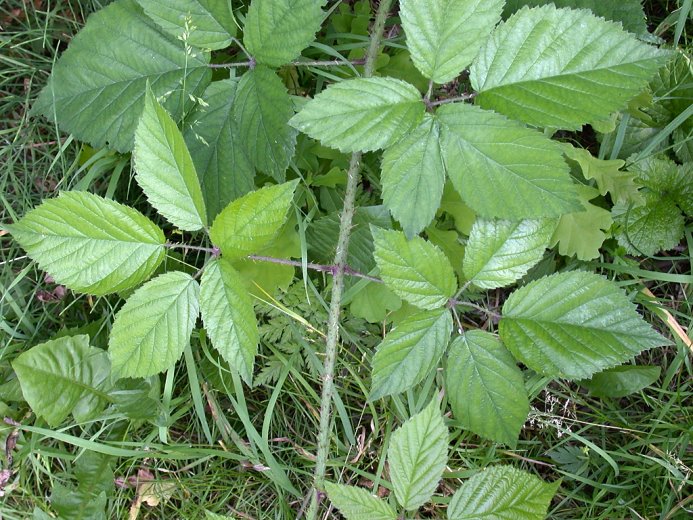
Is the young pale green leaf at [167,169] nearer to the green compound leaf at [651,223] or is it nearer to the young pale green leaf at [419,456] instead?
the young pale green leaf at [419,456]

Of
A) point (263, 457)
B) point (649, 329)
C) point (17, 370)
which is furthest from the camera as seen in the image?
point (263, 457)

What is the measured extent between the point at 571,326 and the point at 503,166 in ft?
1.55

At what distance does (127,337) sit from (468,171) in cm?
94

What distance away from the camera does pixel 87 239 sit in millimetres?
1549

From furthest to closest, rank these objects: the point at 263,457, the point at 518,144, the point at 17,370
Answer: the point at 263,457 → the point at 17,370 → the point at 518,144

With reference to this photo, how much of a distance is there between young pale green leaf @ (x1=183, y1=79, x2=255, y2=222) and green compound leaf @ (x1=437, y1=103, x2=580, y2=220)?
0.59 m

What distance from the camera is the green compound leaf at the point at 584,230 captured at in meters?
1.95

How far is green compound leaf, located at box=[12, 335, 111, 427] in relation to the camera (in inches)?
78.1

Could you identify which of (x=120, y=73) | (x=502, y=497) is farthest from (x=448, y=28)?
(x=502, y=497)

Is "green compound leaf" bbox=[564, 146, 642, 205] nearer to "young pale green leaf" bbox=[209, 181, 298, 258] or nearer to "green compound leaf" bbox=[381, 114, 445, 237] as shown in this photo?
"green compound leaf" bbox=[381, 114, 445, 237]

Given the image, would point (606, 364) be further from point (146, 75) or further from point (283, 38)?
point (146, 75)

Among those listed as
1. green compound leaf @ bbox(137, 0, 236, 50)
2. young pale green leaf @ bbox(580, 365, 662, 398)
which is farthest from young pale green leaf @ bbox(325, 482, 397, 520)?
green compound leaf @ bbox(137, 0, 236, 50)

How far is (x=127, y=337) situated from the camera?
1567 millimetres

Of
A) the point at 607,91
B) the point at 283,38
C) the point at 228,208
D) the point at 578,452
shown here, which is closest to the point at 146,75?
the point at 283,38
